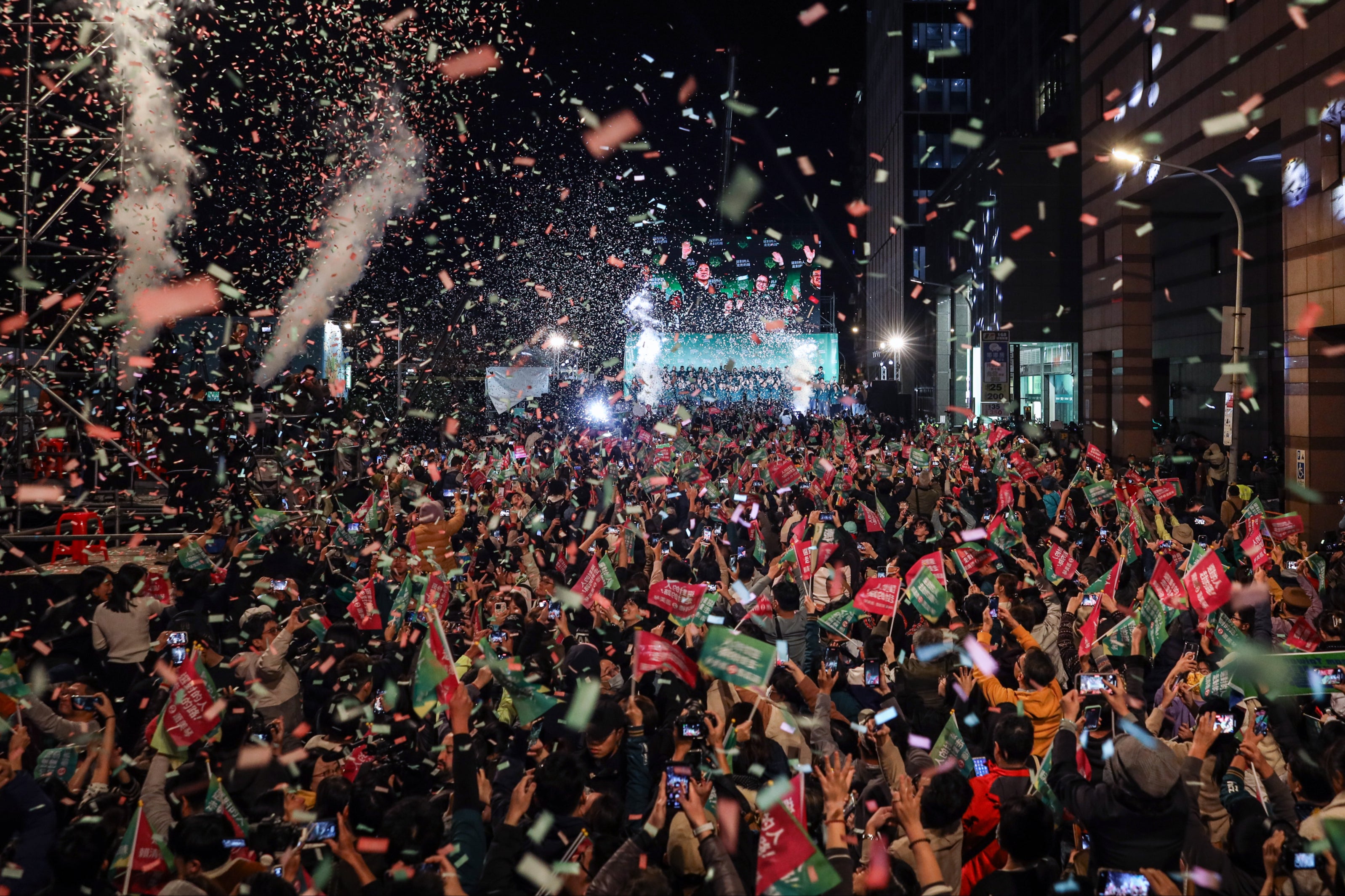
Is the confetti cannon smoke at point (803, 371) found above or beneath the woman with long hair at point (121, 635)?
above

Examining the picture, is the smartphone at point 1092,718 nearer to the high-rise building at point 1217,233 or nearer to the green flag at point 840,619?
the green flag at point 840,619

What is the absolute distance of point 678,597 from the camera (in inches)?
297

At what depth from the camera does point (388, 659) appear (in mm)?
6906

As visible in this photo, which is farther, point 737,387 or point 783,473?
point 737,387

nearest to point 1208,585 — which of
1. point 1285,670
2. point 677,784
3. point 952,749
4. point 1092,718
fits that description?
point 1285,670

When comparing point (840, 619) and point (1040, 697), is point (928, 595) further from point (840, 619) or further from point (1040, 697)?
point (1040, 697)

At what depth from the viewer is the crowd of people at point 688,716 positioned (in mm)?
4141

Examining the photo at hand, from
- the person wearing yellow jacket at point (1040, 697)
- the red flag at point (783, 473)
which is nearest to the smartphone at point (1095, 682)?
the person wearing yellow jacket at point (1040, 697)

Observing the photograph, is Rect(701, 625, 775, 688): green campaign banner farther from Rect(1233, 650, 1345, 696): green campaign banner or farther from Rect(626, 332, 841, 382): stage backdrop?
Rect(626, 332, 841, 382): stage backdrop

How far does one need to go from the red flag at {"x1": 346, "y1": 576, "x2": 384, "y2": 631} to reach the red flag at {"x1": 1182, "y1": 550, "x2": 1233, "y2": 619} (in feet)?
20.8

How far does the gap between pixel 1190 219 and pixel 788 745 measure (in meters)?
27.2

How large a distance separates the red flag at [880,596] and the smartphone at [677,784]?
3588 mm

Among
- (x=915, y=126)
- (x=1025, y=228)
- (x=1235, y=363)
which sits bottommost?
(x=1235, y=363)

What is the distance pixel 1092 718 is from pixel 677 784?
89.2 inches
